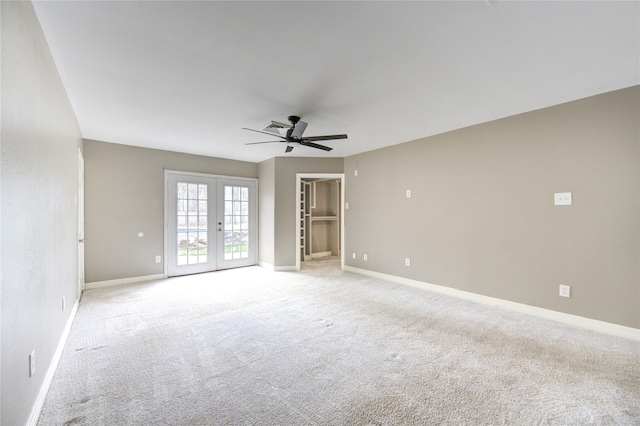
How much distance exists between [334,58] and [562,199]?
301 centimetres

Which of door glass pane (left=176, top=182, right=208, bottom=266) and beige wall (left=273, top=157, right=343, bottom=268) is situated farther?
beige wall (left=273, top=157, right=343, bottom=268)

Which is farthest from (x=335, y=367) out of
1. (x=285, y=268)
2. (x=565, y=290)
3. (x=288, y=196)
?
(x=288, y=196)

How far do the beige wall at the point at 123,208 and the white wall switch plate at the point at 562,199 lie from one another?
599 cm

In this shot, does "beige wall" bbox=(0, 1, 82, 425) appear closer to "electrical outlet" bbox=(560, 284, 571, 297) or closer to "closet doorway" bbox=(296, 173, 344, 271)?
"electrical outlet" bbox=(560, 284, 571, 297)

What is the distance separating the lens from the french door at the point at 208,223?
17.6 ft

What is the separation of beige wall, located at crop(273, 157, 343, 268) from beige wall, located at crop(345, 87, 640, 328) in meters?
1.63

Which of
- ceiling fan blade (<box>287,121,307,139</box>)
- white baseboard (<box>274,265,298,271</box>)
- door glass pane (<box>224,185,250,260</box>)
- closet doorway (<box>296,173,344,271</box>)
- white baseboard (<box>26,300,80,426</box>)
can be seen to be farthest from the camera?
closet doorway (<box>296,173,344,271</box>)

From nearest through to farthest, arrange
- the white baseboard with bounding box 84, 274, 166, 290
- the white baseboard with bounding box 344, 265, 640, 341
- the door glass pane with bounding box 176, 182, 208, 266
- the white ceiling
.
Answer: the white ceiling < the white baseboard with bounding box 344, 265, 640, 341 < the white baseboard with bounding box 84, 274, 166, 290 < the door glass pane with bounding box 176, 182, 208, 266

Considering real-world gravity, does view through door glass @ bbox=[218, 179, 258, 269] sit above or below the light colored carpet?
above

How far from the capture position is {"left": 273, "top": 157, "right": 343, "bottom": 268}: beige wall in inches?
232

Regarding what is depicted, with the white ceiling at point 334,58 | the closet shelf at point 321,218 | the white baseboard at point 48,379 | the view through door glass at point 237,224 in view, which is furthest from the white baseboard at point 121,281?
the closet shelf at point 321,218

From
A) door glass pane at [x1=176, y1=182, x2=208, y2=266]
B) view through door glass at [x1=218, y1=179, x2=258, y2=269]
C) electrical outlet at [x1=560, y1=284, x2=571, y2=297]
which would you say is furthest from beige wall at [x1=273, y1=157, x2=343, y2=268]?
electrical outlet at [x1=560, y1=284, x2=571, y2=297]

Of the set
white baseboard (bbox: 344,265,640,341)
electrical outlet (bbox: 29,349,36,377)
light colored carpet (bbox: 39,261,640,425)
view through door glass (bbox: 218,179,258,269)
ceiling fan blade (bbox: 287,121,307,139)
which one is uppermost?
ceiling fan blade (bbox: 287,121,307,139)

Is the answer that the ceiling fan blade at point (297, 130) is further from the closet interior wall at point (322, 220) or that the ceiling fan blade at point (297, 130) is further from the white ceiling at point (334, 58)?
Result: the closet interior wall at point (322, 220)
